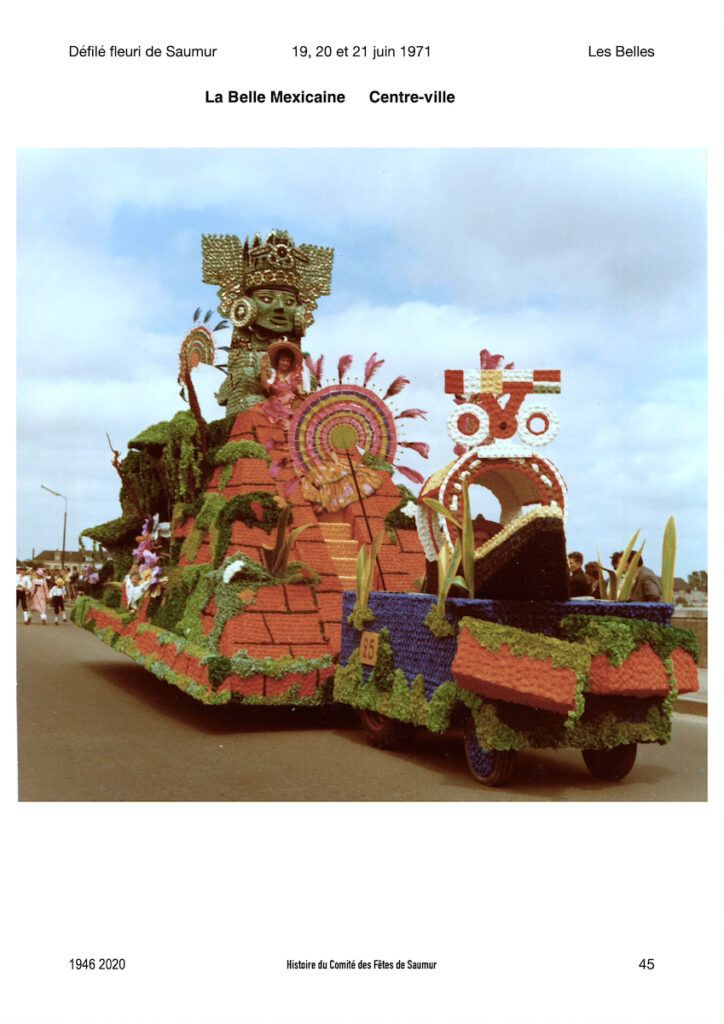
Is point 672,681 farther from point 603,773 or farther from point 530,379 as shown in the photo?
point 530,379

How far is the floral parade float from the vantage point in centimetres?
590

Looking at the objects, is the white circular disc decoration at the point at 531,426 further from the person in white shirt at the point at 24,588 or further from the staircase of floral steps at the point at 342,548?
the person in white shirt at the point at 24,588

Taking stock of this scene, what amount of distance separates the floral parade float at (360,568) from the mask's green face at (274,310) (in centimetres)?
3

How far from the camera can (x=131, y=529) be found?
42.4 ft

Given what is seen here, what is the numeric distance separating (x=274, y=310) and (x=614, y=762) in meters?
7.19

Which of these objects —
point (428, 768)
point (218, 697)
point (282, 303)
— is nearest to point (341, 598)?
point (218, 697)

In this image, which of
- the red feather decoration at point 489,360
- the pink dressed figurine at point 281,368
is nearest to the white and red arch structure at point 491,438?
the red feather decoration at point 489,360

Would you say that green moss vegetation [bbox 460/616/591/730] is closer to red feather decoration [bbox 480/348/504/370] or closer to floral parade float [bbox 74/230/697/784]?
floral parade float [bbox 74/230/697/784]

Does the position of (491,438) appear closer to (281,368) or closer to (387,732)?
(387,732)

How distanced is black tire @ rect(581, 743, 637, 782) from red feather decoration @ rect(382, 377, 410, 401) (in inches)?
152

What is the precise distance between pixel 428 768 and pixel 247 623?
2.09 metres

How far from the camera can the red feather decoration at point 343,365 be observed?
863cm

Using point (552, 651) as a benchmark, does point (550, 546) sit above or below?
above

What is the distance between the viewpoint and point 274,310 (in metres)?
11.6
